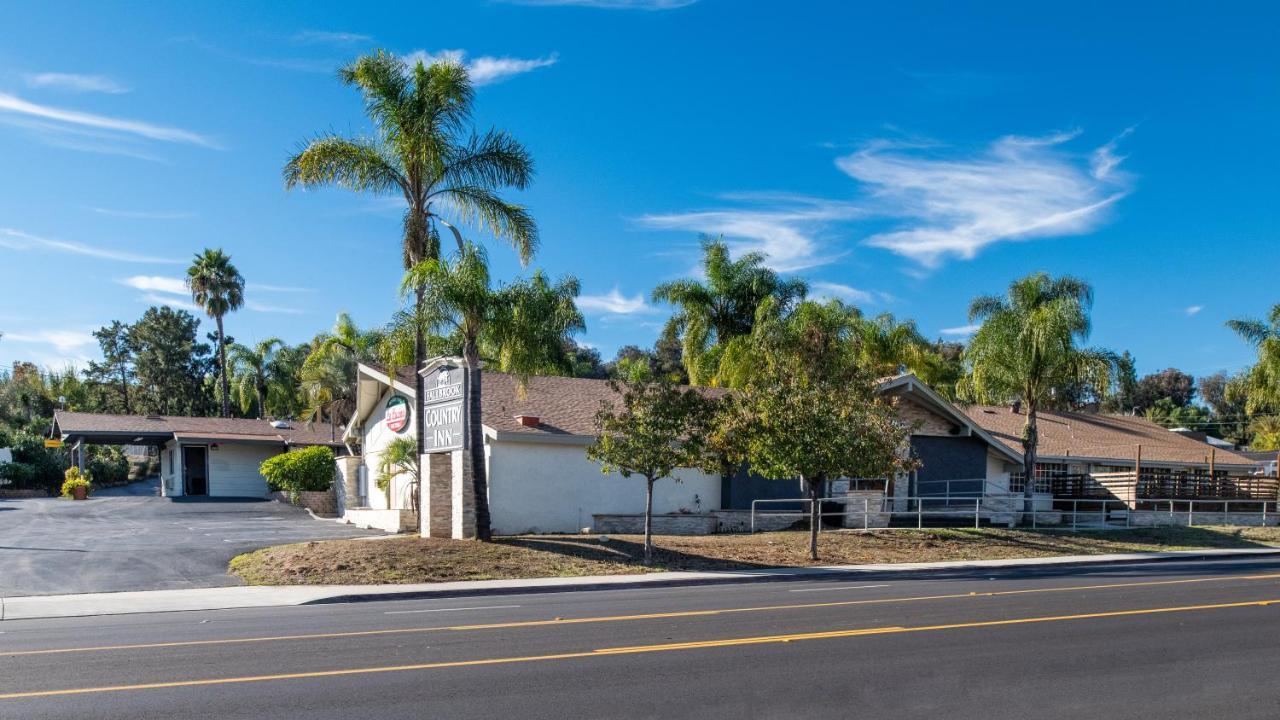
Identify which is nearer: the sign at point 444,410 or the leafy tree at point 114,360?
the sign at point 444,410

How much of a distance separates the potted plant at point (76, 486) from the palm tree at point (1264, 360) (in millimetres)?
50552

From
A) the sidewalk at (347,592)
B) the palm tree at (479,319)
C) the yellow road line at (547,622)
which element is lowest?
the sidewalk at (347,592)

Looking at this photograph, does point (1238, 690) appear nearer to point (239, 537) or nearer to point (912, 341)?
point (239, 537)

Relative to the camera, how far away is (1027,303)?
32.3 metres

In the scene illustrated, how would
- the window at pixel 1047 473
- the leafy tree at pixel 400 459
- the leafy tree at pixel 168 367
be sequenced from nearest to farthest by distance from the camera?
the leafy tree at pixel 400 459 → the window at pixel 1047 473 → the leafy tree at pixel 168 367

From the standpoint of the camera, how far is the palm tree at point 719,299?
39.3 m

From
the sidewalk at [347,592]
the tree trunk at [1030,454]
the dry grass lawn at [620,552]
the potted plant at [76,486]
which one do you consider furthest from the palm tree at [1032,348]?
the potted plant at [76,486]

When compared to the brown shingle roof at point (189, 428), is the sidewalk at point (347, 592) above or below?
below

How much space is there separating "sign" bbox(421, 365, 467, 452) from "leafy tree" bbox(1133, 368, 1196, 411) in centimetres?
9554

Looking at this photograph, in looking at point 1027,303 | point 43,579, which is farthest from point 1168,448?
point 43,579

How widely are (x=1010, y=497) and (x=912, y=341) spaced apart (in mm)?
9394

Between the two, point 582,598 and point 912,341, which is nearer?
point 582,598

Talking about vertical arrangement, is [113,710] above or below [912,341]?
below

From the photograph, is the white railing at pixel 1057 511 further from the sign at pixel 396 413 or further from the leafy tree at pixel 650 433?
the sign at pixel 396 413
